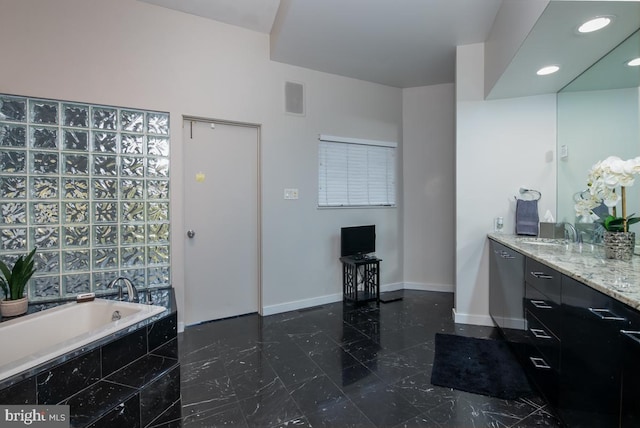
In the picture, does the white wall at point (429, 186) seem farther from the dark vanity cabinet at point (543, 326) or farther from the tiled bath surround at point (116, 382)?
the tiled bath surround at point (116, 382)

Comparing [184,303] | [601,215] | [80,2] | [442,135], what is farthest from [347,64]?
[184,303]

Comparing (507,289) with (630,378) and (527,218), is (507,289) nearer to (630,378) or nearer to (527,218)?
(527,218)

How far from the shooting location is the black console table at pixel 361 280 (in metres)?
3.57

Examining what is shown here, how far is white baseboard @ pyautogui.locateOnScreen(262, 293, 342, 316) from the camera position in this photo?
3.27 metres

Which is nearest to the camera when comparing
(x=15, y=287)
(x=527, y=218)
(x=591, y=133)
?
(x=15, y=287)

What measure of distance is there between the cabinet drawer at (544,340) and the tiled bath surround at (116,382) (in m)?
2.05

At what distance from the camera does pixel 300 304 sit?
11.3 ft

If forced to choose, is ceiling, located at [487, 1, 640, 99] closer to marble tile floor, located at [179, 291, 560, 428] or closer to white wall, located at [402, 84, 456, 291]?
white wall, located at [402, 84, 456, 291]

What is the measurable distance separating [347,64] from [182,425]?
3520 mm

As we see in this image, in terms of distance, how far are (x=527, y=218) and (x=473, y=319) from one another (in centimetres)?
112

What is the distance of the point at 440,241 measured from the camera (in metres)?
4.02

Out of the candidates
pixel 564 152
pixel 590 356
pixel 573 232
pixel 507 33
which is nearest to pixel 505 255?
pixel 573 232

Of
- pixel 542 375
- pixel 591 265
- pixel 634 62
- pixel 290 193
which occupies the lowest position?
pixel 542 375

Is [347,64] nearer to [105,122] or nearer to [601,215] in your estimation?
[105,122]
